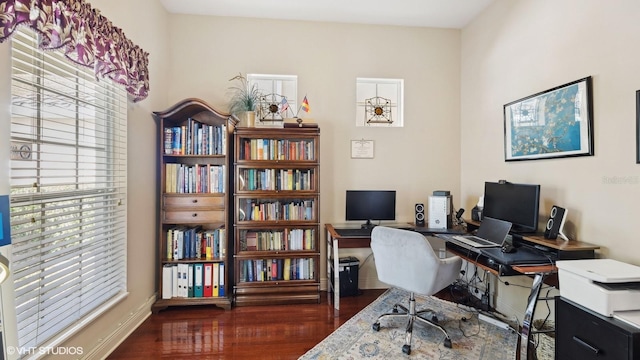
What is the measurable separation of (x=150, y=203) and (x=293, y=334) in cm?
179

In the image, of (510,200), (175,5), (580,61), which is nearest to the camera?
(580,61)

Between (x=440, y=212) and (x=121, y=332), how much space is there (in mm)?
3021

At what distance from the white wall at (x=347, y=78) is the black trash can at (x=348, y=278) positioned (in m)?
0.26

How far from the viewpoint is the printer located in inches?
51.3

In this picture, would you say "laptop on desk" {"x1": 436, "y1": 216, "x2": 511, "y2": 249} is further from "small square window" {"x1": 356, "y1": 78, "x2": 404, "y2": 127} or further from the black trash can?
"small square window" {"x1": 356, "y1": 78, "x2": 404, "y2": 127}

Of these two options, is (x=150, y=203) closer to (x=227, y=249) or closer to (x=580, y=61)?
(x=227, y=249)

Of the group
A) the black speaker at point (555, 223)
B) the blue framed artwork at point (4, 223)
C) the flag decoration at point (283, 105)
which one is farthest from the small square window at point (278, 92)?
the black speaker at point (555, 223)

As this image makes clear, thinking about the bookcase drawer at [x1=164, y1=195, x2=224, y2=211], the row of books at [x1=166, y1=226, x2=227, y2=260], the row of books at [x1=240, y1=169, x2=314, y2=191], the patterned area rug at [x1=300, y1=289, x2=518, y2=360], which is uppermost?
the row of books at [x1=240, y1=169, x2=314, y2=191]

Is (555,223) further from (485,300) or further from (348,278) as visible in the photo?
(348,278)

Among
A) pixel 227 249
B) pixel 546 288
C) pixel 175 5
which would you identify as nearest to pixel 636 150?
pixel 546 288

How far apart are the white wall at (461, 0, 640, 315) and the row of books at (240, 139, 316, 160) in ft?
6.22

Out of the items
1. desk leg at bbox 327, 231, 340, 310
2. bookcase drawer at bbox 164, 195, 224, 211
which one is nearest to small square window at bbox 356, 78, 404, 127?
desk leg at bbox 327, 231, 340, 310

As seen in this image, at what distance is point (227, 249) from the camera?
8.95 feet

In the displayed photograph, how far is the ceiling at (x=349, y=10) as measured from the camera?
280 cm
